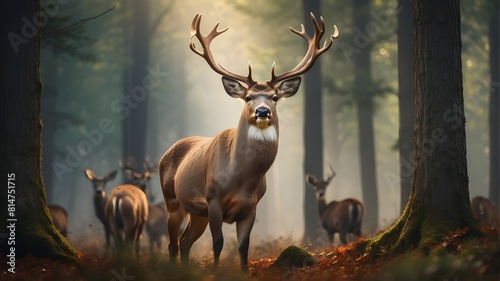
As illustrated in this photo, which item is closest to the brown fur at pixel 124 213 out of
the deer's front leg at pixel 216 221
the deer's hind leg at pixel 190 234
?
the deer's hind leg at pixel 190 234

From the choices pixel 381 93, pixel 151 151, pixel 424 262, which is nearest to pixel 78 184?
pixel 151 151

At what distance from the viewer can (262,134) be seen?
8.37m

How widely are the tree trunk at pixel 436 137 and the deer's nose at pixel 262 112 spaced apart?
1.91 metres

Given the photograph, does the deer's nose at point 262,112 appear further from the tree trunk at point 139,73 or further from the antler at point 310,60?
the tree trunk at point 139,73

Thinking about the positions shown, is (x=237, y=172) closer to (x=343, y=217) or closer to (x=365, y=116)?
(x=343, y=217)

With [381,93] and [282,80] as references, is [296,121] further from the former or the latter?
[282,80]

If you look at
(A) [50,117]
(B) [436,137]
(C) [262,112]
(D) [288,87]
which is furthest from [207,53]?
(A) [50,117]

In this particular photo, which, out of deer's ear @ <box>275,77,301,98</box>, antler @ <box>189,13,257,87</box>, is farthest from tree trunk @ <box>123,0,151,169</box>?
deer's ear @ <box>275,77,301,98</box>

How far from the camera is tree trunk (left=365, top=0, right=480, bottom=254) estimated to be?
8.08 metres

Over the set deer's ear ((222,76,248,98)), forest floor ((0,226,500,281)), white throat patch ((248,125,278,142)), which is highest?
deer's ear ((222,76,248,98))

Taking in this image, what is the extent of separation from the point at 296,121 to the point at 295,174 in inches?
789

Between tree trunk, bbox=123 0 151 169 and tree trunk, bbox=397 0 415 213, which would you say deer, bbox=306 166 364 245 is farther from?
tree trunk, bbox=123 0 151 169

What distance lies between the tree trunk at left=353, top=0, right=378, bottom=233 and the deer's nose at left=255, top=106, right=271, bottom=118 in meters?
12.3

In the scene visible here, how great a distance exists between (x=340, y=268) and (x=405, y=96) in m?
8.04
